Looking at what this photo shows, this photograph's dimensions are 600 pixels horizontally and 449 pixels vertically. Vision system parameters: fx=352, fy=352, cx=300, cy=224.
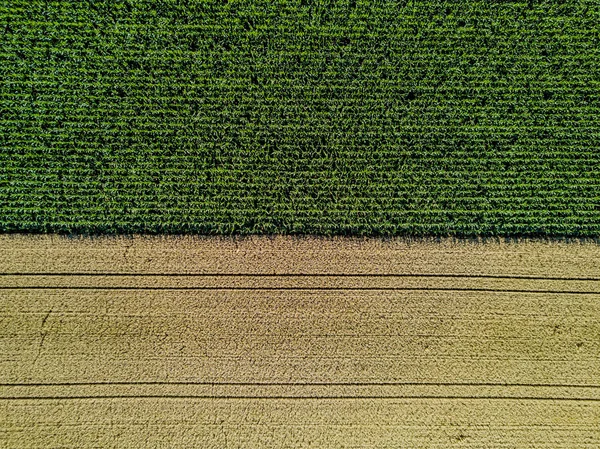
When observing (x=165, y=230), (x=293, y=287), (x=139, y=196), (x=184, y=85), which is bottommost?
(x=293, y=287)

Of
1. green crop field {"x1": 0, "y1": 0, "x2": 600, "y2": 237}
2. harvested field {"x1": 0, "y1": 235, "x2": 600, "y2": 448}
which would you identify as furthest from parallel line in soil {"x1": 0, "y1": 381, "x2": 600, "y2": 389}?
green crop field {"x1": 0, "y1": 0, "x2": 600, "y2": 237}

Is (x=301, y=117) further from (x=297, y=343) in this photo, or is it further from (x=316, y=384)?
(x=316, y=384)

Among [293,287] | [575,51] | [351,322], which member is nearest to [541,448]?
[351,322]

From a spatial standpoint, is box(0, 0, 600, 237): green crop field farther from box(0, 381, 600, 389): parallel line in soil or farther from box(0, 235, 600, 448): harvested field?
box(0, 381, 600, 389): parallel line in soil

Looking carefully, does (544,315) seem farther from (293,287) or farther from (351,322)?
(293,287)

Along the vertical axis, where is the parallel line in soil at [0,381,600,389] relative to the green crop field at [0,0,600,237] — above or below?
below

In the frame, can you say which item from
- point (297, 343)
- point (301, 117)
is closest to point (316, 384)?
point (297, 343)

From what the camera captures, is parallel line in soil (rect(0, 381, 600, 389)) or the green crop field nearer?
parallel line in soil (rect(0, 381, 600, 389))

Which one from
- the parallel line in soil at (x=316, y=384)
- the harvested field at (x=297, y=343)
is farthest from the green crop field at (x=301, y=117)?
the parallel line in soil at (x=316, y=384)
